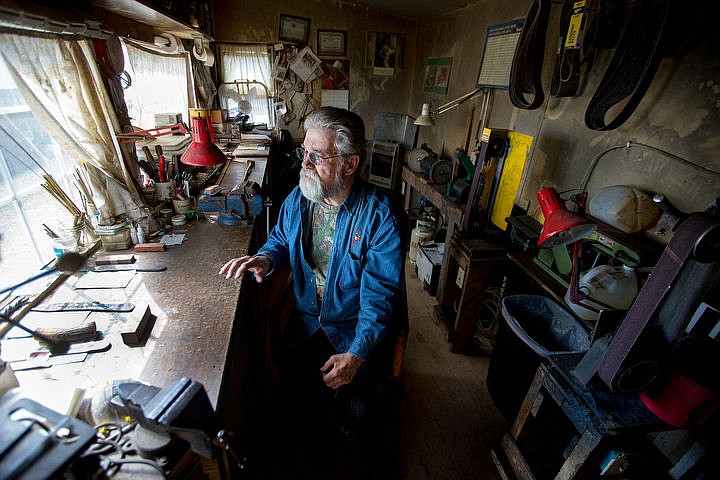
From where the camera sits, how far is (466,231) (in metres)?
2.74

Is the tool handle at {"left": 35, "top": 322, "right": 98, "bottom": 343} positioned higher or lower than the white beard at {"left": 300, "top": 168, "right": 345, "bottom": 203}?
lower

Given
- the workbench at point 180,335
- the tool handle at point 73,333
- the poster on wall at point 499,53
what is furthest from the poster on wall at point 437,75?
the tool handle at point 73,333

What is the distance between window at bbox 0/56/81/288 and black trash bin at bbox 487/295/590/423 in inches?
103

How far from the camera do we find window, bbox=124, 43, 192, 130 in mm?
3479

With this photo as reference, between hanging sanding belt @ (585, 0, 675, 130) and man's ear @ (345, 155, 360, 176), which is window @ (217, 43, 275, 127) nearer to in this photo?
man's ear @ (345, 155, 360, 176)

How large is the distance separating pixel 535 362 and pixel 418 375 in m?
0.88

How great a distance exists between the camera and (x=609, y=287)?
164 cm

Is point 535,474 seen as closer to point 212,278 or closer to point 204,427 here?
point 204,427

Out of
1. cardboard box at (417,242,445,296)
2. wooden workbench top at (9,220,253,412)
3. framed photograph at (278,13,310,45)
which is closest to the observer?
wooden workbench top at (9,220,253,412)

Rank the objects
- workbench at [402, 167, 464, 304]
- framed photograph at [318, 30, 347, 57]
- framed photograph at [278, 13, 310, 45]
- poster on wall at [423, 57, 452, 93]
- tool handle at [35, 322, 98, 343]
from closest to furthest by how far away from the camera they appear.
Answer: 1. tool handle at [35, 322, 98, 343]
2. workbench at [402, 167, 464, 304]
3. poster on wall at [423, 57, 452, 93]
4. framed photograph at [278, 13, 310, 45]
5. framed photograph at [318, 30, 347, 57]

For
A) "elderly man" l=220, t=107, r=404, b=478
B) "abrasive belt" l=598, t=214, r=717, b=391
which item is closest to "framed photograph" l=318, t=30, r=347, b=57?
"elderly man" l=220, t=107, r=404, b=478

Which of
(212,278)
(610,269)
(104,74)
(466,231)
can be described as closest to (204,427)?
(212,278)

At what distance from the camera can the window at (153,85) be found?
3479 millimetres

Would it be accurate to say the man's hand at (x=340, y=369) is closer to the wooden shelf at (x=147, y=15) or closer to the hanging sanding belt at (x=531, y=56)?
the hanging sanding belt at (x=531, y=56)
